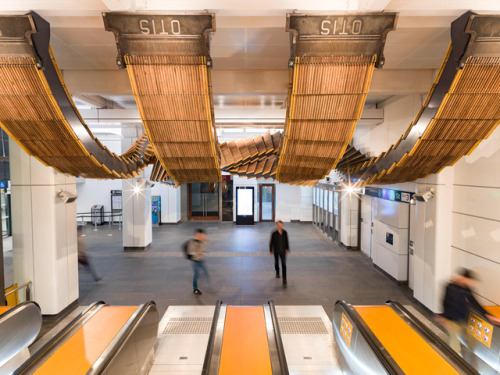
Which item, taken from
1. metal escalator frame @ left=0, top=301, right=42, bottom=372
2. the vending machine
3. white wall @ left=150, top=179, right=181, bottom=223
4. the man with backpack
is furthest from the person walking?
the vending machine

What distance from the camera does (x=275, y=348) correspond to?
11.8ft

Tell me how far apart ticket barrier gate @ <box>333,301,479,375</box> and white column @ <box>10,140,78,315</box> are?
5.65 metres

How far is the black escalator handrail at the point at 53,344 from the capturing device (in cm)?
302

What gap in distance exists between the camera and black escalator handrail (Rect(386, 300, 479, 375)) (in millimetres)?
3061

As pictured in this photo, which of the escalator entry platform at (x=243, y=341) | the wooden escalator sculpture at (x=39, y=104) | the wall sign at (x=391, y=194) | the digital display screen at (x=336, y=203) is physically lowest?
the escalator entry platform at (x=243, y=341)

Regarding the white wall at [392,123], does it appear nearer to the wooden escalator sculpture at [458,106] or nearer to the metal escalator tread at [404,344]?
the wooden escalator sculpture at [458,106]

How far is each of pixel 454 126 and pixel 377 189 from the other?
18.3ft

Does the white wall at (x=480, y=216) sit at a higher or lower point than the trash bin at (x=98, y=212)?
higher

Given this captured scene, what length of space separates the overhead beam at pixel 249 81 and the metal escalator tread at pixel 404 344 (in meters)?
4.08

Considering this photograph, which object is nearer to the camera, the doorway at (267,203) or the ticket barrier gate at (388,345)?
the ticket barrier gate at (388,345)


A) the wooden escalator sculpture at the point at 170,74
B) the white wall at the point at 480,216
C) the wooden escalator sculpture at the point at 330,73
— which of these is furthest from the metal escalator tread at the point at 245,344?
the white wall at the point at 480,216

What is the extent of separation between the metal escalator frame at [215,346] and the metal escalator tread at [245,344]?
0.05m

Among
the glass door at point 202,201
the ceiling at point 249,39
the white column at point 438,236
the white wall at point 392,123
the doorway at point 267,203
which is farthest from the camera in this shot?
the glass door at point 202,201

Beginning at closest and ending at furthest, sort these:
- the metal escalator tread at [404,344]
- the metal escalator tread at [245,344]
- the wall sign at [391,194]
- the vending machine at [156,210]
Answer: the metal escalator tread at [404,344] → the metal escalator tread at [245,344] → the wall sign at [391,194] → the vending machine at [156,210]
